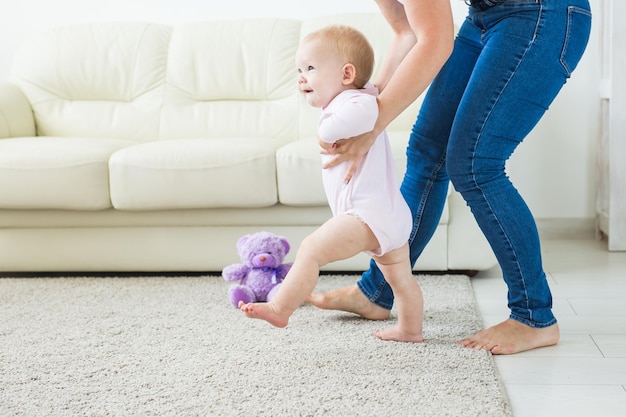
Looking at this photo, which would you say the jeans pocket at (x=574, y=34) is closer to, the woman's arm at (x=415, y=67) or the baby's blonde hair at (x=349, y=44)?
the woman's arm at (x=415, y=67)

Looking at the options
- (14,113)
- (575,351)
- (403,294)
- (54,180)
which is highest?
(14,113)

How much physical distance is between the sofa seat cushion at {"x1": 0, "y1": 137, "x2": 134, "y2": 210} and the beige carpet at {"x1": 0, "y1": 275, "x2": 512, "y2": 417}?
0.33m

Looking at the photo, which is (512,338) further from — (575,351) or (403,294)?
(403,294)

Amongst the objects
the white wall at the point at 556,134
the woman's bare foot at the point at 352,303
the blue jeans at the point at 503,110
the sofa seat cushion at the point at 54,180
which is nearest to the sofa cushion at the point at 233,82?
the white wall at the point at 556,134

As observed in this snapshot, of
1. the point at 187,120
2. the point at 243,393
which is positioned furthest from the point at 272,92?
the point at 243,393

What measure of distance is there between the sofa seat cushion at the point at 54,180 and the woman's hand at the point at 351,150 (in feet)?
3.66

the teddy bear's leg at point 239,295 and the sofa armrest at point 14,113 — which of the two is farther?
the sofa armrest at point 14,113

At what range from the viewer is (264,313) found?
155 centimetres

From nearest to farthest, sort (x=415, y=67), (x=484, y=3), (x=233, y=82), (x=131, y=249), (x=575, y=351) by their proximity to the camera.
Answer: (x=415, y=67), (x=484, y=3), (x=575, y=351), (x=131, y=249), (x=233, y=82)

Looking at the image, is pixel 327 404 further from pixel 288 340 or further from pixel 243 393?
pixel 288 340

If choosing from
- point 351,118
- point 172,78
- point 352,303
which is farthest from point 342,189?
point 172,78

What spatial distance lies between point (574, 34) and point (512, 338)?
644 millimetres

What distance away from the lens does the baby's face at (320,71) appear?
1595mm

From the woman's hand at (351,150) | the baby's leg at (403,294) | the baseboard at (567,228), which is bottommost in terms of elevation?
the baseboard at (567,228)
